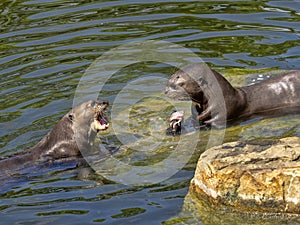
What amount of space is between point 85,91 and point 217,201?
16.1 feet

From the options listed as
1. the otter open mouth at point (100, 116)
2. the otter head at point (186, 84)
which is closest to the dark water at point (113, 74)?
the otter open mouth at point (100, 116)

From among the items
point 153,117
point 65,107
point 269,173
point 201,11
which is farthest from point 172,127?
point 201,11

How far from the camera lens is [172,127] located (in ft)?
33.5

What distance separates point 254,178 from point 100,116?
3.17 meters

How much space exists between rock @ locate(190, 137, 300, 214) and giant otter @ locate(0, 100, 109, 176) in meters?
2.48

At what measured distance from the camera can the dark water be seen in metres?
8.30

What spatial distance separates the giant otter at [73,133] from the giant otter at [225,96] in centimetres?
113

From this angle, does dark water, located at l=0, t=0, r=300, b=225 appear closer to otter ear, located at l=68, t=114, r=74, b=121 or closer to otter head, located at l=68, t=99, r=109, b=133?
otter head, located at l=68, t=99, r=109, b=133

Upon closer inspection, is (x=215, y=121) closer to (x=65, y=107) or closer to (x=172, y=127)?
(x=172, y=127)

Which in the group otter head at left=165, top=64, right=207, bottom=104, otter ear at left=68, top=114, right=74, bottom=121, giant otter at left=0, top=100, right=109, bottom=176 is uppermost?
otter head at left=165, top=64, right=207, bottom=104

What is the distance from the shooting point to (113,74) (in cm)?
1285

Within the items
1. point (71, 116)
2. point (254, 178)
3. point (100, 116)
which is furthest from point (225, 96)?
point (254, 178)

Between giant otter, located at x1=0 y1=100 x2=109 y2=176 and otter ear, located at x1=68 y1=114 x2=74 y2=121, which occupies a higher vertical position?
otter ear, located at x1=68 y1=114 x2=74 y2=121

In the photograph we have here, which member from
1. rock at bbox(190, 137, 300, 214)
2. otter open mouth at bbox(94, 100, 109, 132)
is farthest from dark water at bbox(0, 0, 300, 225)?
rock at bbox(190, 137, 300, 214)
